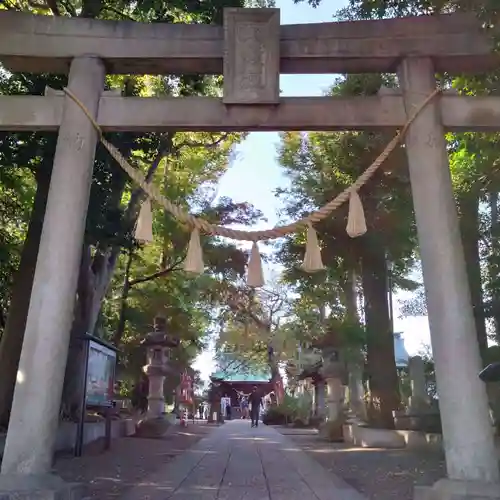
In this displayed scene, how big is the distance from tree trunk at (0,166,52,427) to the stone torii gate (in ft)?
12.4

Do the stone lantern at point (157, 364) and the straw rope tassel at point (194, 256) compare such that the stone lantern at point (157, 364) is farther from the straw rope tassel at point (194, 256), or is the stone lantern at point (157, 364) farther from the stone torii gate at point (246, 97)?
the stone torii gate at point (246, 97)

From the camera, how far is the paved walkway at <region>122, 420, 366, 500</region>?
6.15 metres

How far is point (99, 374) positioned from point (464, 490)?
27.2 ft

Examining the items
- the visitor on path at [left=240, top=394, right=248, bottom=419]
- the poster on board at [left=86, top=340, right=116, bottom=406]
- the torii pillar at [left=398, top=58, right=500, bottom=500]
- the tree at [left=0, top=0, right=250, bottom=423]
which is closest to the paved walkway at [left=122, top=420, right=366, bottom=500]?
the torii pillar at [left=398, top=58, right=500, bottom=500]

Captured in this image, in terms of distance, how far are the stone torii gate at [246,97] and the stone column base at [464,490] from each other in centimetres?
149

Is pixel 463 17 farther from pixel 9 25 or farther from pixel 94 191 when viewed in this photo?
pixel 94 191

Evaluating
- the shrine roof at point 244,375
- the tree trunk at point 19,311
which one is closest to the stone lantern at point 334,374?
the tree trunk at point 19,311

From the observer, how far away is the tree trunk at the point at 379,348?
13.7 m

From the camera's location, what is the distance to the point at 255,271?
612cm

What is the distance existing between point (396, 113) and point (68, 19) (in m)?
3.65

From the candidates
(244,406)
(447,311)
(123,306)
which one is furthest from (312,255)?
(244,406)

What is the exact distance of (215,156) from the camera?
19.9m

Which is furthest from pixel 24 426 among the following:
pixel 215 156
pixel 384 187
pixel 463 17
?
pixel 215 156

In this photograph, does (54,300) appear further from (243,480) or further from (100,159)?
(100,159)
